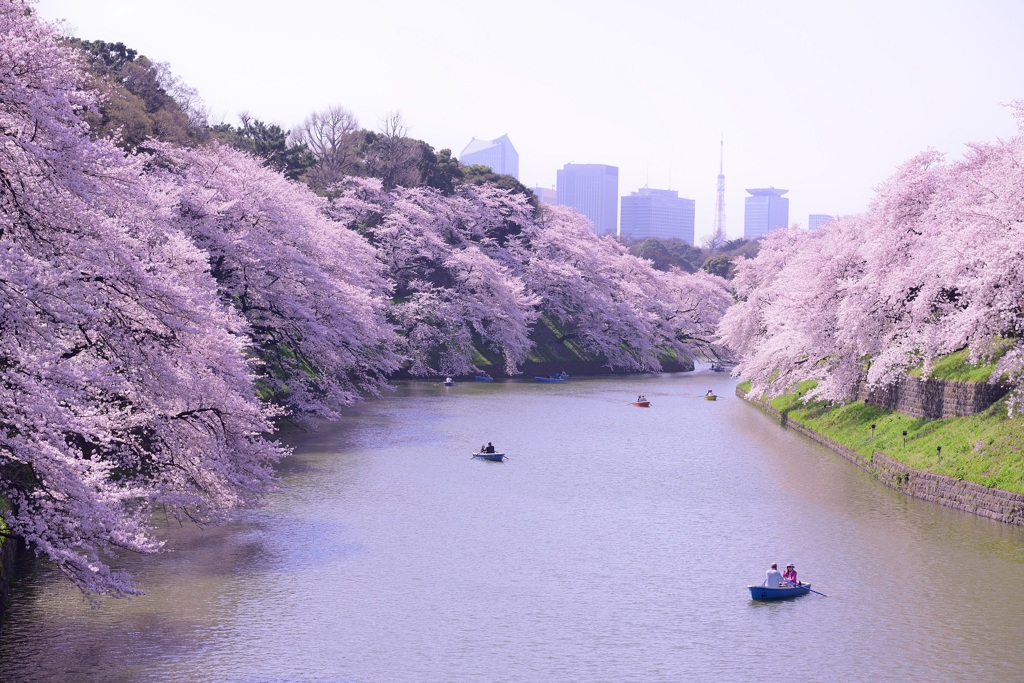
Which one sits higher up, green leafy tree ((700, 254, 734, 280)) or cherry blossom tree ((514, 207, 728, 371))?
green leafy tree ((700, 254, 734, 280))

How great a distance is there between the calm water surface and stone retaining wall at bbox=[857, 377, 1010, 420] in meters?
3.44

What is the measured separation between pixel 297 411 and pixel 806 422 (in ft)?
81.0

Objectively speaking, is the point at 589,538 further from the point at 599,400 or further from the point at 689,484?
the point at 599,400

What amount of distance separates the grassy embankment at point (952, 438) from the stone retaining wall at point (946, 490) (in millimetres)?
285

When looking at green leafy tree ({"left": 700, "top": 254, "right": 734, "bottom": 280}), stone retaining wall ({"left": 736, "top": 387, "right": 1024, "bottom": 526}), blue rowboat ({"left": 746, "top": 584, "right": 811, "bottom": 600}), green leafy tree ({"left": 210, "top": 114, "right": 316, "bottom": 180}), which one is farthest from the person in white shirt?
green leafy tree ({"left": 700, "top": 254, "right": 734, "bottom": 280})

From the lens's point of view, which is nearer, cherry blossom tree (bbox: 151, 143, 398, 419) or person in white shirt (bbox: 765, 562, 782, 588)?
person in white shirt (bbox: 765, 562, 782, 588)

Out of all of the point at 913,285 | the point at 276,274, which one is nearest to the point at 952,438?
the point at 913,285

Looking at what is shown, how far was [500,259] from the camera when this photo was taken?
9000cm

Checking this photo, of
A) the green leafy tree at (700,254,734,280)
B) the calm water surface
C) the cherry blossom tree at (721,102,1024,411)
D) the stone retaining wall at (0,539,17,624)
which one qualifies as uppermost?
the green leafy tree at (700,254,734,280)

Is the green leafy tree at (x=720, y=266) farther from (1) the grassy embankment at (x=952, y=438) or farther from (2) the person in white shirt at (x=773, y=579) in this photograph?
(2) the person in white shirt at (x=773, y=579)

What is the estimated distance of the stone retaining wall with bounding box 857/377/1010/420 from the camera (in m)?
34.2

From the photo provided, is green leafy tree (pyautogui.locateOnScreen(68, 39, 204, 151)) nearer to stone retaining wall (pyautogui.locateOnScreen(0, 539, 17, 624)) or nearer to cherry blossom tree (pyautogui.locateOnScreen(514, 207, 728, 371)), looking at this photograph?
stone retaining wall (pyautogui.locateOnScreen(0, 539, 17, 624))

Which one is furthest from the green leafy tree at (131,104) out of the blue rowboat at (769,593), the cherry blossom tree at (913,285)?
the cherry blossom tree at (913,285)

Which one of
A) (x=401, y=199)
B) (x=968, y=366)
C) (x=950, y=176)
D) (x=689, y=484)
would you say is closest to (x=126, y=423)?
(x=689, y=484)
